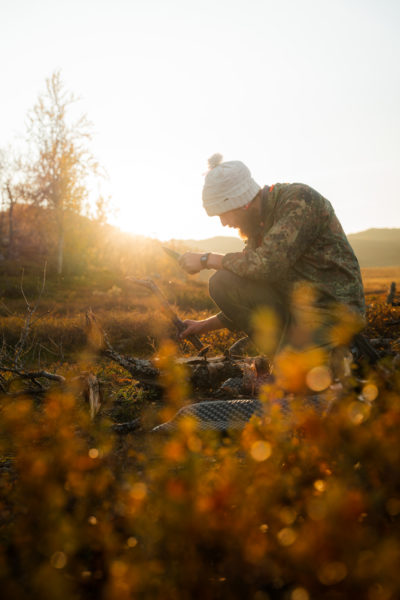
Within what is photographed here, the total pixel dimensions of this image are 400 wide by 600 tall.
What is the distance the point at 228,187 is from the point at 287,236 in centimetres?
72

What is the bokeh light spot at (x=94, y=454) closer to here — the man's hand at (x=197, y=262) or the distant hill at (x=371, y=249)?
the man's hand at (x=197, y=262)

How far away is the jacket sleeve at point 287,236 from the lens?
3.67 meters

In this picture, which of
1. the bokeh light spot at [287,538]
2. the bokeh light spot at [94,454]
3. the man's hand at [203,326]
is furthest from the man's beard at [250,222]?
the bokeh light spot at [287,538]

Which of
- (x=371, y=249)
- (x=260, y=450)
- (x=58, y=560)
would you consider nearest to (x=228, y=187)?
(x=260, y=450)

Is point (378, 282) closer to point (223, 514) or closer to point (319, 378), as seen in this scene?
point (319, 378)

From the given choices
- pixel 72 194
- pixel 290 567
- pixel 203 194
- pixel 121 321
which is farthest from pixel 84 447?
pixel 72 194

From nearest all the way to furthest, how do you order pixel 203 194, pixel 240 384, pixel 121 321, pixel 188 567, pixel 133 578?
pixel 133 578 < pixel 188 567 < pixel 203 194 < pixel 240 384 < pixel 121 321

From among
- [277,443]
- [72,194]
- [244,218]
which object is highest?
[72,194]

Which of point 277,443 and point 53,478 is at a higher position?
point 277,443

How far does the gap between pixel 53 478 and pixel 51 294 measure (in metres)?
12.1

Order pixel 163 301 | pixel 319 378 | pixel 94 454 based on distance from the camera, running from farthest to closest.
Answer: pixel 163 301
pixel 319 378
pixel 94 454

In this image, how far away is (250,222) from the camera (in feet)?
13.8

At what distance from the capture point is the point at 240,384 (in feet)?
15.0

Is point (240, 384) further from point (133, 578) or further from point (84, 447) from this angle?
point (133, 578)
